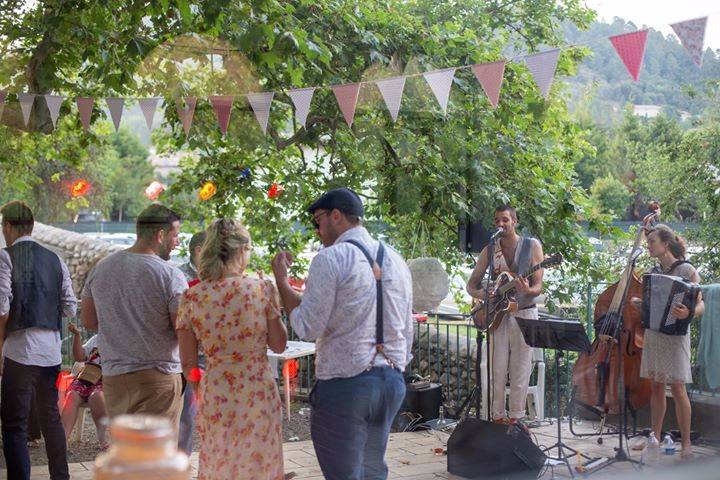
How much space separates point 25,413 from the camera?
146 inches

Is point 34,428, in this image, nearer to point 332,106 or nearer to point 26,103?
point 26,103

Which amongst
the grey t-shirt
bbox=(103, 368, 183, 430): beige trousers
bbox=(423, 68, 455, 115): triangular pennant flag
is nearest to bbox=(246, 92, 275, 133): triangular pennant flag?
bbox=(423, 68, 455, 115): triangular pennant flag

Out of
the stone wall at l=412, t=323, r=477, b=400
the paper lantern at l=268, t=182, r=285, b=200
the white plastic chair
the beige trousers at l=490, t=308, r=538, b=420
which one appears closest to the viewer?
the beige trousers at l=490, t=308, r=538, b=420

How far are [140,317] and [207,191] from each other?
3604mm

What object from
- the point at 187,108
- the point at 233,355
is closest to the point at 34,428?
the point at 187,108

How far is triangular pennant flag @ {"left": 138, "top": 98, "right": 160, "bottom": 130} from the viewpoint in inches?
192

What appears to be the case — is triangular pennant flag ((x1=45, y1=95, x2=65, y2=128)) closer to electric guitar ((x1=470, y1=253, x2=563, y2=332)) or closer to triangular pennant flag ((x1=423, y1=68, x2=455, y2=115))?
triangular pennant flag ((x1=423, y1=68, x2=455, y2=115))

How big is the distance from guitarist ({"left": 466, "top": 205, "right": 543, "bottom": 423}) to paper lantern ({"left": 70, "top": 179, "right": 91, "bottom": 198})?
7.67 ft

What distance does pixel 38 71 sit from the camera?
5.32m

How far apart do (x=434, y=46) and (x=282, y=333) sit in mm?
3774

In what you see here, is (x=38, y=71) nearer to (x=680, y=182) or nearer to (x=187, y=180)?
(x=187, y=180)

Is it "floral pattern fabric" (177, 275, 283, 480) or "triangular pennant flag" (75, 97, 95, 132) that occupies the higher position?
"triangular pennant flag" (75, 97, 95, 132)

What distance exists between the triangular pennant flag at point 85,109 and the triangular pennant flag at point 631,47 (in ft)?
10.7

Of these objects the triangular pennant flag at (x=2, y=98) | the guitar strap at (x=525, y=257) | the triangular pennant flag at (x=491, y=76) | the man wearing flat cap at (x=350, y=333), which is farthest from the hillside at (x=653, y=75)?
the triangular pennant flag at (x=2, y=98)
